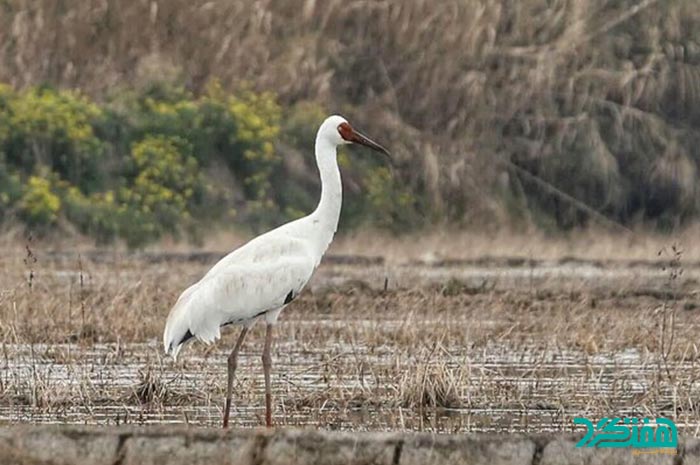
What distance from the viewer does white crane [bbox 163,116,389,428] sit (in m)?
10.9

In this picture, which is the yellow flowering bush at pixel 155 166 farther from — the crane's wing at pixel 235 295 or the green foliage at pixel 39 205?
the crane's wing at pixel 235 295

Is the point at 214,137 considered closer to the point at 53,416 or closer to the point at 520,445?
the point at 53,416

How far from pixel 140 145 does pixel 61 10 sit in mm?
4900

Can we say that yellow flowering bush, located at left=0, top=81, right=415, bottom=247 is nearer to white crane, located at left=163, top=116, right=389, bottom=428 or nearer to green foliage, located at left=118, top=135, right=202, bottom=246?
green foliage, located at left=118, top=135, right=202, bottom=246

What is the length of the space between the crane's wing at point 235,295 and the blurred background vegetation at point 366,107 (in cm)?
1659

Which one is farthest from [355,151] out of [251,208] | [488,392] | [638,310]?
[488,392]

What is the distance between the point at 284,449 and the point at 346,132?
4.01m

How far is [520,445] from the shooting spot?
309 inches

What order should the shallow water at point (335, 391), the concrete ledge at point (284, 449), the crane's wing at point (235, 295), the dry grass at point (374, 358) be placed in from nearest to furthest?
the concrete ledge at point (284, 449), the crane's wing at point (235, 295), the shallow water at point (335, 391), the dry grass at point (374, 358)

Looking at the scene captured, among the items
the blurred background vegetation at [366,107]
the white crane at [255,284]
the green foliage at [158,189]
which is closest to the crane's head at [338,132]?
the white crane at [255,284]

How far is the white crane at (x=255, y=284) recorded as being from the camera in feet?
35.8

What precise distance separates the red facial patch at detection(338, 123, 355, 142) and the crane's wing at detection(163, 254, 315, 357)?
0.85 meters

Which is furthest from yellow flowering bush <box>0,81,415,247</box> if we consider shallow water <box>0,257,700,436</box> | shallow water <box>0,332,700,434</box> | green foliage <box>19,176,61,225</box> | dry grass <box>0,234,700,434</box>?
shallow water <box>0,332,700,434</box>

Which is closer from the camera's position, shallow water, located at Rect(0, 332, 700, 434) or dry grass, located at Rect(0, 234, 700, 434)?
shallow water, located at Rect(0, 332, 700, 434)
